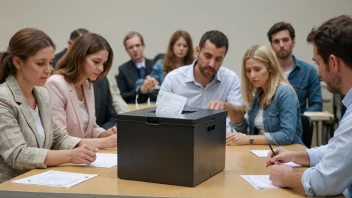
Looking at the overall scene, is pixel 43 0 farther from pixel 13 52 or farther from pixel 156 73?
pixel 13 52

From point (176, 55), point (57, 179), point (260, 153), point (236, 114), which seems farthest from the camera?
point (176, 55)

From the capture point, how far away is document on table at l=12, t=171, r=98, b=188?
1.70 meters

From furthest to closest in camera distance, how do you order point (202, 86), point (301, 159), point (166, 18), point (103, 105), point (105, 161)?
point (166, 18)
point (103, 105)
point (202, 86)
point (105, 161)
point (301, 159)

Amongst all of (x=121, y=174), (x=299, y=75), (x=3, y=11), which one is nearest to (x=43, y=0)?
(x=3, y=11)

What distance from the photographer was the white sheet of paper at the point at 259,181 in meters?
1.67

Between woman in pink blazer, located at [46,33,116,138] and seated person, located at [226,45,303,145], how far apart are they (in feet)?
2.90

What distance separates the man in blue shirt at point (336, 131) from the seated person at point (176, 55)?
11.1 ft

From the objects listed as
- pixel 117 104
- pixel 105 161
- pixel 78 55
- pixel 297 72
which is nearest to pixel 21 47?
pixel 78 55

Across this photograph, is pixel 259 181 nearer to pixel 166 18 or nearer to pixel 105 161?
pixel 105 161

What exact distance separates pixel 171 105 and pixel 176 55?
10.8 feet

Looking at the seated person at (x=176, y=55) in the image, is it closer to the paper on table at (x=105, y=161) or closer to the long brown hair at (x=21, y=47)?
the paper on table at (x=105, y=161)

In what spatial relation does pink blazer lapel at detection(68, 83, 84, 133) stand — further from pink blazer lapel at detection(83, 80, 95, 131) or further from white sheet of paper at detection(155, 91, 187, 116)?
white sheet of paper at detection(155, 91, 187, 116)

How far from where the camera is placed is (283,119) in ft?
8.37

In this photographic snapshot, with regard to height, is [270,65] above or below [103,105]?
above
